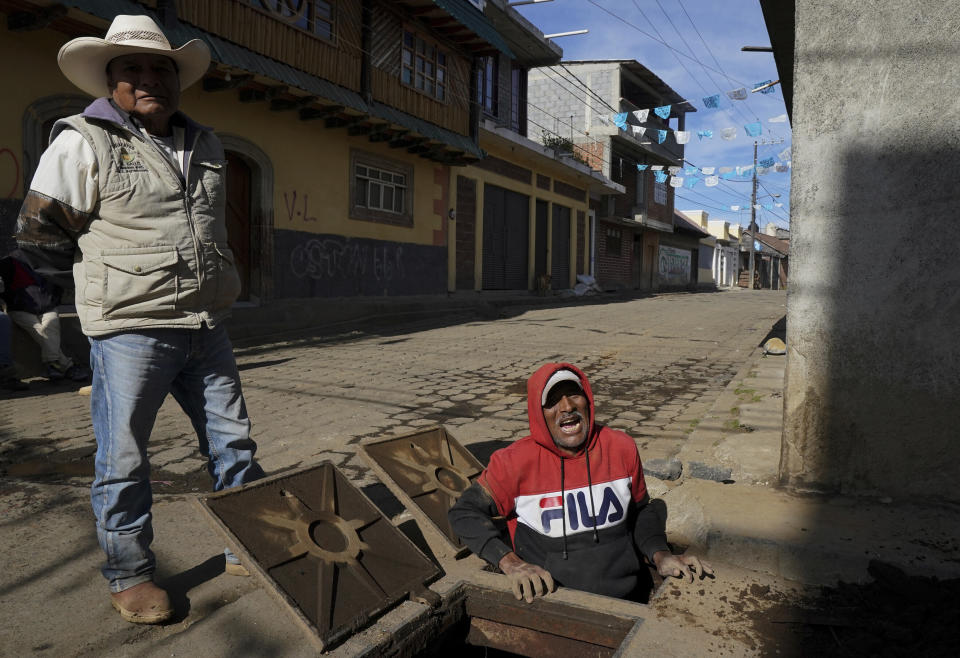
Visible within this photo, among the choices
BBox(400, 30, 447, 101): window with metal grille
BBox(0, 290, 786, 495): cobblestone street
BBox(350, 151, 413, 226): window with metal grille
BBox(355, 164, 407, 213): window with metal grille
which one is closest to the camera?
BBox(0, 290, 786, 495): cobblestone street

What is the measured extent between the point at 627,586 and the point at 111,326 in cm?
204

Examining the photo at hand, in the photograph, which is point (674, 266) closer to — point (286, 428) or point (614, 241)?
point (614, 241)

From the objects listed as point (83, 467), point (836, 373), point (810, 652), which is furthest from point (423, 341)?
point (810, 652)

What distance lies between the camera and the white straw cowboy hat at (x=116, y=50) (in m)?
2.35

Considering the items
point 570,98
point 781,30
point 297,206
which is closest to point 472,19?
point 297,206

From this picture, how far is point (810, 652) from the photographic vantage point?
218 cm

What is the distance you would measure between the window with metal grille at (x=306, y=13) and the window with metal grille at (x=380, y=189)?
2.38m

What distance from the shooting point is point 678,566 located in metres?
2.46

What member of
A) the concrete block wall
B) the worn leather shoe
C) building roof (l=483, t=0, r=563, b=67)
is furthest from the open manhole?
the concrete block wall

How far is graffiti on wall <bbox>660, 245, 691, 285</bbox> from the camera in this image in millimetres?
35156

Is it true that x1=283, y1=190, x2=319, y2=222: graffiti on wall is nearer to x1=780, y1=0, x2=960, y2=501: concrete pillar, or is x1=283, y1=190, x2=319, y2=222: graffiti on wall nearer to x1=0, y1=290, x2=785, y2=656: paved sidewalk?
x1=0, y1=290, x2=785, y2=656: paved sidewalk

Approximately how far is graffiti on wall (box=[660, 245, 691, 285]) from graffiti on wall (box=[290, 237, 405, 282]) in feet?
74.5

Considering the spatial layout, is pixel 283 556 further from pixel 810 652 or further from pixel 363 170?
pixel 363 170

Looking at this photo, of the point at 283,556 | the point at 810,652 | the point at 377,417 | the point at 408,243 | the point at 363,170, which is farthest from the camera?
the point at 408,243
